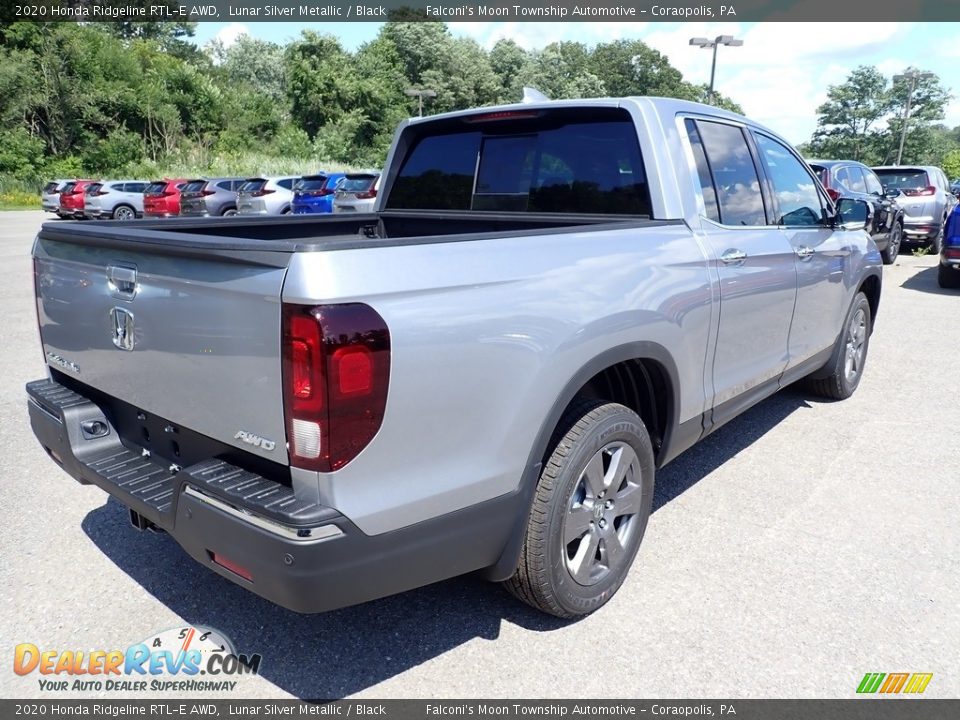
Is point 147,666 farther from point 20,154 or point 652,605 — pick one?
point 20,154

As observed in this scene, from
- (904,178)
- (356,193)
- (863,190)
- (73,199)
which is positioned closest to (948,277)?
(863,190)

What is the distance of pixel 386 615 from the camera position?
286 cm

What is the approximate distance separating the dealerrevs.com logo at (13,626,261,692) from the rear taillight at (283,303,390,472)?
1.09 metres

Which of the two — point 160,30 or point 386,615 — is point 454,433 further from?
point 160,30

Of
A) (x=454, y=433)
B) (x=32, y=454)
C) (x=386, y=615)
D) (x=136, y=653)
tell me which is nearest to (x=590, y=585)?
(x=386, y=615)

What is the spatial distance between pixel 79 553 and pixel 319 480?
6.61ft

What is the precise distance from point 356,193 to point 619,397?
16368 mm

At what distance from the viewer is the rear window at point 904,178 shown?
14297 millimetres

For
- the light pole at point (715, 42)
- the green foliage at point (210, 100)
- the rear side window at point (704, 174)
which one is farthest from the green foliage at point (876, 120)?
the rear side window at point (704, 174)

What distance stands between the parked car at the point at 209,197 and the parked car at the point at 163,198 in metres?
0.32

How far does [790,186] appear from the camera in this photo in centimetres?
436

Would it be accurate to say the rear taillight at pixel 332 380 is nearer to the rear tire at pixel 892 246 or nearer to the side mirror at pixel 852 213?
the side mirror at pixel 852 213

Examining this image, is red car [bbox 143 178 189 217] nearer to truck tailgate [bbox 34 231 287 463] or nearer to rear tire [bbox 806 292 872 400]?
rear tire [bbox 806 292 872 400]

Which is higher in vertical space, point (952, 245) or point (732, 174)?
point (732, 174)
